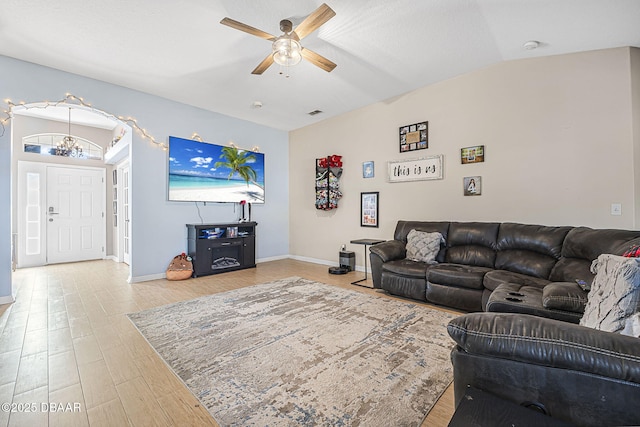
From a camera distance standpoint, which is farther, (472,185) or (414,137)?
(414,137)

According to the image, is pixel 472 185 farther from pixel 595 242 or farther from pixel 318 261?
pixel 318 261

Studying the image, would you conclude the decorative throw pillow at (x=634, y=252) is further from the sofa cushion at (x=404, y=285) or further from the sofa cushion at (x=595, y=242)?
the sofa cushion at (x=404, y=285)

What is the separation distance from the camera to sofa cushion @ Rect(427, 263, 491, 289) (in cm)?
302

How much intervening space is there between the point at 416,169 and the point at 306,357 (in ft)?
11.1

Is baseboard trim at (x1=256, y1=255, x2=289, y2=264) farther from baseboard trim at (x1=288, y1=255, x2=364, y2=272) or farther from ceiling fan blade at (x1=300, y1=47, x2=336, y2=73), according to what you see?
ceiling fan blade at (x1=300, y1=47, x2=336, y2=73)

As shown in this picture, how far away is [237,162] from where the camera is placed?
5461 mm

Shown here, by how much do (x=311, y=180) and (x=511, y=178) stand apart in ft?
12.1

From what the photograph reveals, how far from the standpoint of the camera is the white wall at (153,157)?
11.4ft

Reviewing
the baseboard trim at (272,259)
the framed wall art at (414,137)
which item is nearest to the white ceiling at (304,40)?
the framed wall art at (414,137)

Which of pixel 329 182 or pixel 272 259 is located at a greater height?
pixel 329 182

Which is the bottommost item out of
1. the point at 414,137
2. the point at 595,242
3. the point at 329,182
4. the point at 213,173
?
the point at 595,242

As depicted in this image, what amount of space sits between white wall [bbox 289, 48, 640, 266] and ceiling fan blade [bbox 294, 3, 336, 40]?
8.34ft

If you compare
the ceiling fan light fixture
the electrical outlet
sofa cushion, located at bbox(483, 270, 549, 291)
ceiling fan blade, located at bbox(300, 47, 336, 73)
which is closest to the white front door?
the ceiling fan light fixture

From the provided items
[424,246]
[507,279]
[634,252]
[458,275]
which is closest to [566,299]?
A: [634,252]
